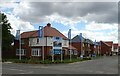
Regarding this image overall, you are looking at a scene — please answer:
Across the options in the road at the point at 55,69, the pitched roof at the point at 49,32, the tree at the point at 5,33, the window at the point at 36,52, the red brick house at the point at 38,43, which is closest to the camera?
the road at the point at 55,69

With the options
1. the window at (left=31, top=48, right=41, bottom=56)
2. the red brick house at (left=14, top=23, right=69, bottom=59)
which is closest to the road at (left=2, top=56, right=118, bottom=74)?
the red brick house at (left=14, top=23, right=69, bottom=59)

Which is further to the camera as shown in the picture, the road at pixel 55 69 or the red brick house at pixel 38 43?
the red brick house at pixel 38 43

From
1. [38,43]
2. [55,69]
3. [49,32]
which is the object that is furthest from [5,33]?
[55,69]

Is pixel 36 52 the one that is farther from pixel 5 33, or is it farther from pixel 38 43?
pixel 5 33

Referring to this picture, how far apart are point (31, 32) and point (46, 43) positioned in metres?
8.55

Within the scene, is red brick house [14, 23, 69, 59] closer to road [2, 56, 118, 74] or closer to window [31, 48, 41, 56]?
window [31, 48, 41, 56]

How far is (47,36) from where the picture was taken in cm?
6147

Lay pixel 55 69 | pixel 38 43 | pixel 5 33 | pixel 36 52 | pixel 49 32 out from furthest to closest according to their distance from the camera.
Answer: pixel 49 32 → pixel 36 52 → pixel 38 43 → pixel 5 33 → pixel 55 69

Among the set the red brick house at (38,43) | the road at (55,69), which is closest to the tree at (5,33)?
the red brick house at (38,43)

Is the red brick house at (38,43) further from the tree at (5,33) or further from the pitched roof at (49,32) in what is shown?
the tree at (5,33)

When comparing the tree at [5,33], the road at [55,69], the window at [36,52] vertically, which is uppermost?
the tree at [5,33]

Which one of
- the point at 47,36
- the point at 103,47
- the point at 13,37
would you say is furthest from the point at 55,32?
the point at 103,47

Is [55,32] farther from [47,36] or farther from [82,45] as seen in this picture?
[82,45]

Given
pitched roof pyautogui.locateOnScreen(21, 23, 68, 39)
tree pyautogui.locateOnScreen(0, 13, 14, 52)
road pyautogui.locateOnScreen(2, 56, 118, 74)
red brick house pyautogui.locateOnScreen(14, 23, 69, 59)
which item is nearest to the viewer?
road pyautogui.locateOnScreen(2, 56, 118, 74)
